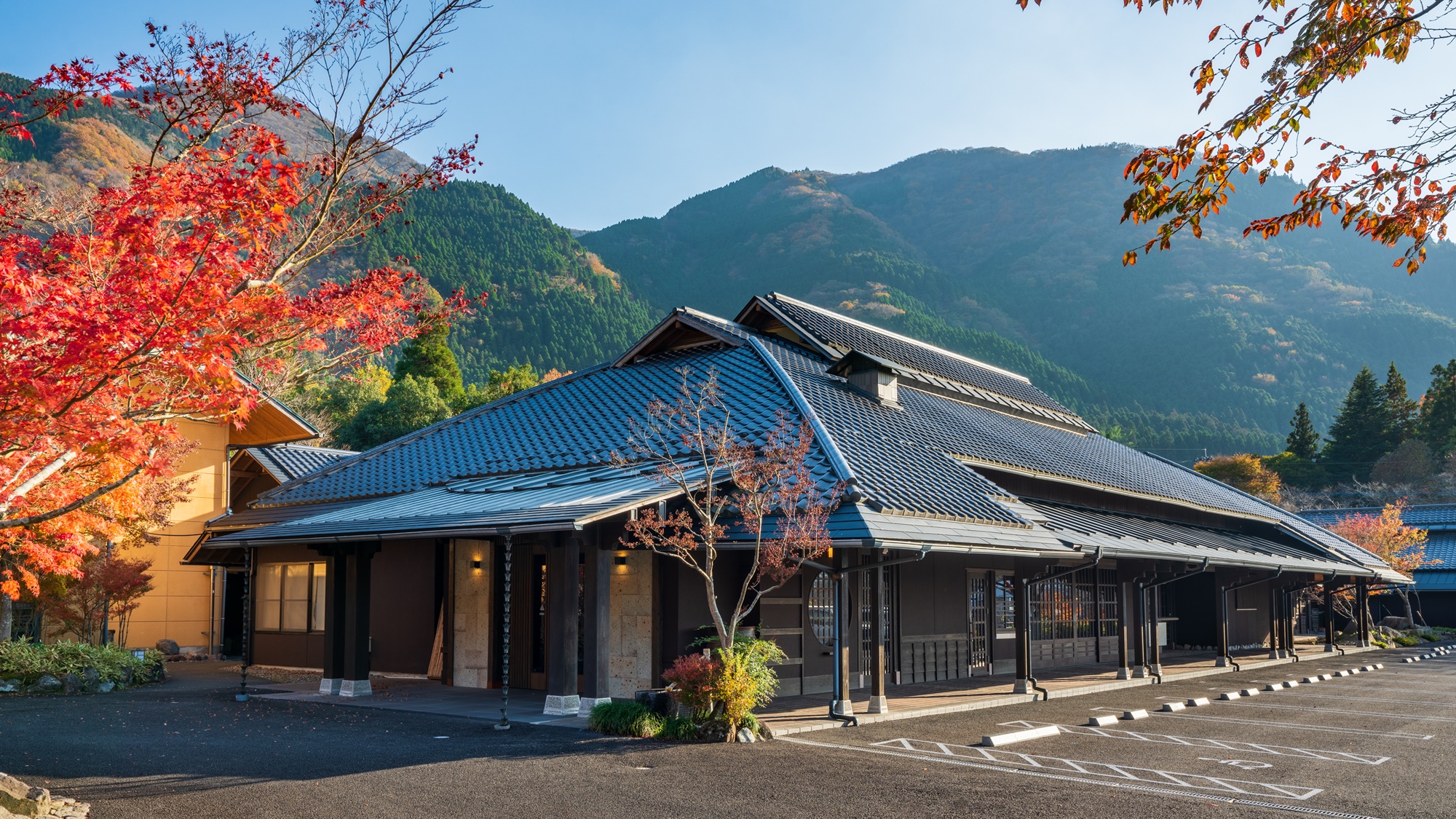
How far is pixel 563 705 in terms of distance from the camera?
12.1 meters

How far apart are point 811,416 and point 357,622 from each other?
7.19m

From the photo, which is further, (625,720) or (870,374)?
(870,374)

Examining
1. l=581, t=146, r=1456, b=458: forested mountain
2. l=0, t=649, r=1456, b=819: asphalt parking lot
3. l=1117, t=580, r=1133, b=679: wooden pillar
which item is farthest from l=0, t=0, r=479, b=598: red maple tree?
l=581, t=146, r=1456, b=458: forested mountain

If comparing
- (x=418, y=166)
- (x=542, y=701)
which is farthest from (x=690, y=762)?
(x=418, y=166)

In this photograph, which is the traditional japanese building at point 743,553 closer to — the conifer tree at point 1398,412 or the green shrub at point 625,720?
the green shrub at point 625,720

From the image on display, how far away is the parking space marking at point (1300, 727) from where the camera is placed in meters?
12.1

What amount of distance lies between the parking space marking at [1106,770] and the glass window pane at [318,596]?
1307 cm

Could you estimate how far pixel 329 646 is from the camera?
1485cm

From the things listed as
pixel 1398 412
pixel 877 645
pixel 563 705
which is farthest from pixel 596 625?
pixel 1398 412

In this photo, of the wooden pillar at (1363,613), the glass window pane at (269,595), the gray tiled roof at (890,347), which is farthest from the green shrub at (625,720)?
the wooden pillar at (1363,613)

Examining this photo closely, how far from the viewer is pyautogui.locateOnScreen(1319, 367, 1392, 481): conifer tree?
6050 centimetres

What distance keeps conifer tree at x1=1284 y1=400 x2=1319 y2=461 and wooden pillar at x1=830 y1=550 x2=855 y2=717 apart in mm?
60619

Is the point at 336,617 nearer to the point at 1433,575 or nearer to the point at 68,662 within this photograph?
the point at 68,662

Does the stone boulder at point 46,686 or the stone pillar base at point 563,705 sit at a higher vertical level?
the stone pillar base at point 563,705
